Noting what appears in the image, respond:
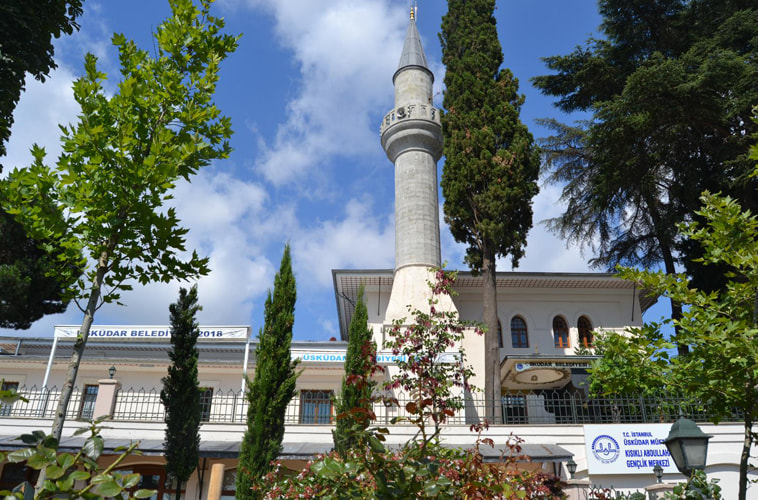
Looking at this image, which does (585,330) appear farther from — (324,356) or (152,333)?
(152,333)

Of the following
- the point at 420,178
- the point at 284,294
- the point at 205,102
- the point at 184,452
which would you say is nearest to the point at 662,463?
the point at 284,294

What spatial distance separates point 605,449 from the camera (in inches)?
504

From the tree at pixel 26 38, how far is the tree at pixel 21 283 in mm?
8718

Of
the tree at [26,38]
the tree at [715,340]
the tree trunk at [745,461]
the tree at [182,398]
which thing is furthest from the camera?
the tree at [182,398]

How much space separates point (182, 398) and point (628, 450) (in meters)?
10.1

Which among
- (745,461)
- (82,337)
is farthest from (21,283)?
(745,461)

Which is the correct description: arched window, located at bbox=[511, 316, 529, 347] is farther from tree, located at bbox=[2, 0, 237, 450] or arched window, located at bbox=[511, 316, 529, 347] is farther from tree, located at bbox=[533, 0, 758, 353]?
tree, located at bbox=[2, 0, 237, 450]

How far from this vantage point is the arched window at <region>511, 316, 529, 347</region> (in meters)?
23.5

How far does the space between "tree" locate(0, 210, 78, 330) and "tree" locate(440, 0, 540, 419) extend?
13.9 m

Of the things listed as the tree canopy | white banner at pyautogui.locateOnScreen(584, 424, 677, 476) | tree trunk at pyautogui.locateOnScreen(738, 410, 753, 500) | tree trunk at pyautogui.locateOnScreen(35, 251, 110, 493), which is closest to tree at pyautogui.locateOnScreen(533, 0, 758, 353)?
the tree canopy

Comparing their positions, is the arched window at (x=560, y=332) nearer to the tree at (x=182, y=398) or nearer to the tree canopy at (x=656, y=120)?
the tree canopy at (x=656, y=120)

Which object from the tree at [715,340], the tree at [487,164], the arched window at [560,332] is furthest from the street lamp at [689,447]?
the arched window at [560,332]

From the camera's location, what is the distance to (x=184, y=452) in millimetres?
11211

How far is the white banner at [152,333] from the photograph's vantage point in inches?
794
